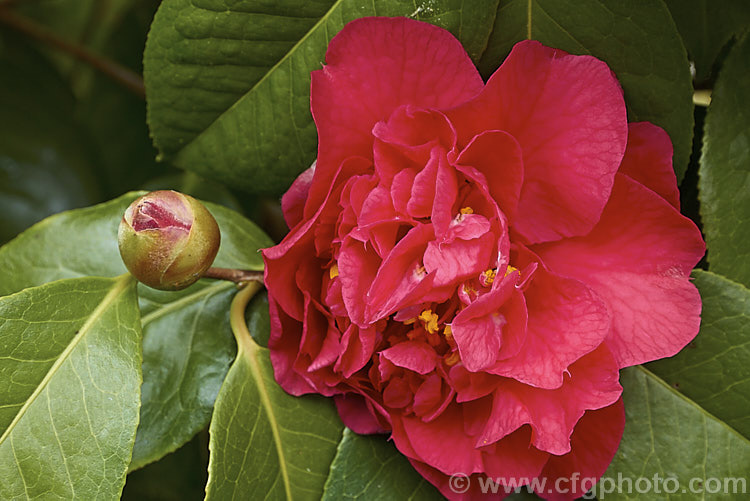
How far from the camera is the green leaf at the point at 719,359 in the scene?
0.70 m

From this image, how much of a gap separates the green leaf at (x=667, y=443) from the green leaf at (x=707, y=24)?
0.34 m

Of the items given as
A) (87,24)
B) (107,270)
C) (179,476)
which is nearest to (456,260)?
(107,270)

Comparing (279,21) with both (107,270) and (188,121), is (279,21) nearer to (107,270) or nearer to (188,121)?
(188,121)

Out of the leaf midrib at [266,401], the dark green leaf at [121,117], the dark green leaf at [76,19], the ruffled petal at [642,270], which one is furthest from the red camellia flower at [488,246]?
the dark green leaf at [76,19]

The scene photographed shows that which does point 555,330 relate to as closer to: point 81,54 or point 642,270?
point 642,270

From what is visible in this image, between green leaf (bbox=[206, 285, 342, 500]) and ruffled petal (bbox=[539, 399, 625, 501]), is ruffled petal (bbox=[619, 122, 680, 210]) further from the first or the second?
green leaf (bbox=[206, 285, 342, 500])

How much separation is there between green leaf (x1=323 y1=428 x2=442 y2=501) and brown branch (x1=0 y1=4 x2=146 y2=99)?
82 cm

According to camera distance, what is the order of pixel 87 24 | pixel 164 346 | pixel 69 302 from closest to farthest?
pixel 69 302 < pixel 164 346 < pixel 87 24

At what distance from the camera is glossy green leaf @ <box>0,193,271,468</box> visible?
0.81 meters

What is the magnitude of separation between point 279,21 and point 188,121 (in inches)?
5.9

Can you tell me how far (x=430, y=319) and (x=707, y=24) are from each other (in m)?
0.45

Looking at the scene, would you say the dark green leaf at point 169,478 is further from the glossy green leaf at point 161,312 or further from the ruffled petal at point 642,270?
the ruffled petal at point 642,270

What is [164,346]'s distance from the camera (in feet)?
2.71

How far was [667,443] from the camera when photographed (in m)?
0.71
